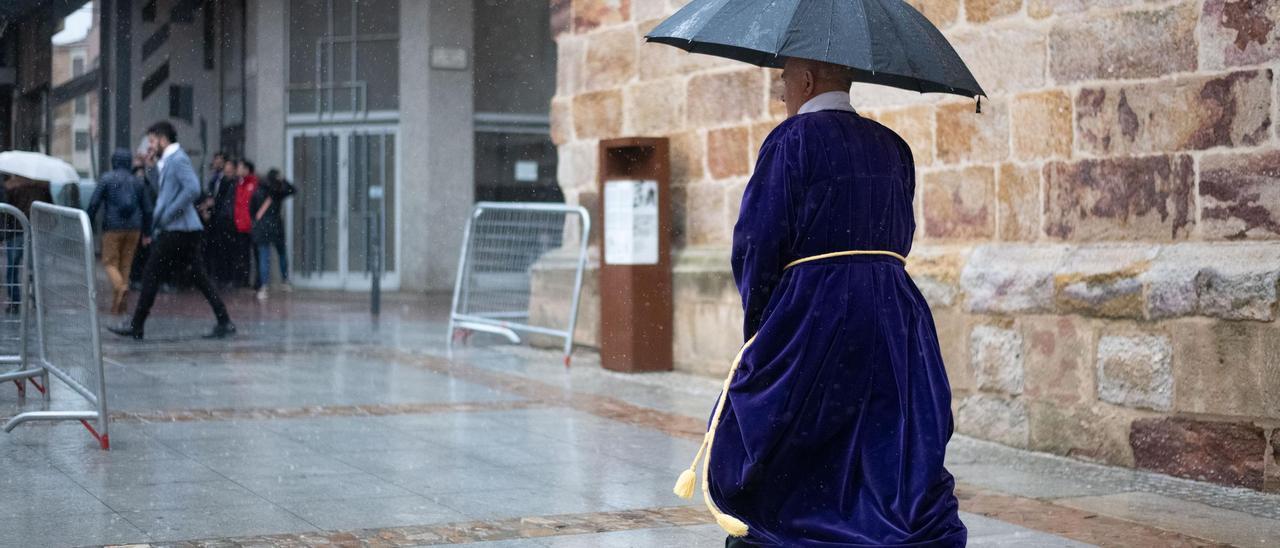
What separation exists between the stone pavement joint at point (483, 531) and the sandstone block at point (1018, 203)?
8.85 ft

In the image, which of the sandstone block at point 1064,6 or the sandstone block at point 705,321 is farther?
the sandstone block at point 705,321

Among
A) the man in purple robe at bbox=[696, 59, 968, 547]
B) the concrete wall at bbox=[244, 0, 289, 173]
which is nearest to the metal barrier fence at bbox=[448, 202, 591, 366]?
the man in purple robe at bbox=[696, 59, 968, 547]

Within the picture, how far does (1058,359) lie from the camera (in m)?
7.41

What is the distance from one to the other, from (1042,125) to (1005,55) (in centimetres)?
45

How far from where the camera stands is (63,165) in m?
14.2

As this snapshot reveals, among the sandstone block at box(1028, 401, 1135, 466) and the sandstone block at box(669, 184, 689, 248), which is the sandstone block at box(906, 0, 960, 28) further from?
the sandstone block at box(669, 184, 689, 248)

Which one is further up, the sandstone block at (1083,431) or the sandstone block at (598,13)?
the sandstone block at (598,13)

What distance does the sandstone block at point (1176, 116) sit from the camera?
6.65 metres

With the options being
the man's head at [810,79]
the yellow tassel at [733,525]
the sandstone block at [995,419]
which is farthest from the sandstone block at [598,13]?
the yellow tassel at [733,525]

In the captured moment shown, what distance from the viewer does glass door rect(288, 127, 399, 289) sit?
865 inches

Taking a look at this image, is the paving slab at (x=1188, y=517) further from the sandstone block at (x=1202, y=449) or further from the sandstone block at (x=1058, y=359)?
the sandstone block at (x=1058, y=359)

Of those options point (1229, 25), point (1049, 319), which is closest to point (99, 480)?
point (1049, 319)

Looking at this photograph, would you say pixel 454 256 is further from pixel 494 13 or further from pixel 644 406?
pixel 644 406

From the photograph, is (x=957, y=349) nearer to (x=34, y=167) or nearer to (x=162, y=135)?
(x=162, y=135)
